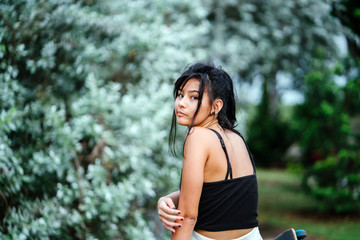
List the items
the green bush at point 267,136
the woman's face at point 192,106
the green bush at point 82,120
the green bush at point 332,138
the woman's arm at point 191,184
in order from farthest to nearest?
the green bush at point 267,136 → the green bush at point 332,138 → the green bush at point 82,120 → the woman's face at point 192,106 → the woman's arm at point 191,184

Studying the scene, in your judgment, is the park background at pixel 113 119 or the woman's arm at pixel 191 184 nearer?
the woman's arm at pixel 191 184

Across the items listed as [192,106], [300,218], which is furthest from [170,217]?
[300,218]

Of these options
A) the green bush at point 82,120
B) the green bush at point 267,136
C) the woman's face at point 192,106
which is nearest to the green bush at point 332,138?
the green bush at point 82,120

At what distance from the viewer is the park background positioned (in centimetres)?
308

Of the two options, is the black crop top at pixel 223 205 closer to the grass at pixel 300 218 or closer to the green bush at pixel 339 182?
the grass at pixel 300 218

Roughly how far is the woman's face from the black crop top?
0.42 ft

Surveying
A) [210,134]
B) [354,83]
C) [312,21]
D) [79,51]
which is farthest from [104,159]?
[312,21]

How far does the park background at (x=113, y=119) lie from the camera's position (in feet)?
10.1

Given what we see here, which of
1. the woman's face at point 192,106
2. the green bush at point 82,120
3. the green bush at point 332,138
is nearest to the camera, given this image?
the woman's face at point 192,106

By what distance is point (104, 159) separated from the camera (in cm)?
350

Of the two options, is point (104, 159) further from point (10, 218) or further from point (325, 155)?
point (325, 155)

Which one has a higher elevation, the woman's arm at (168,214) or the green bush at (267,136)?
the woman's arm at (168,214)

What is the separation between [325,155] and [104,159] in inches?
200

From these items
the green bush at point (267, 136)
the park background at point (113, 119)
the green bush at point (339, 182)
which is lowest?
the green bush at point (267, 136)
